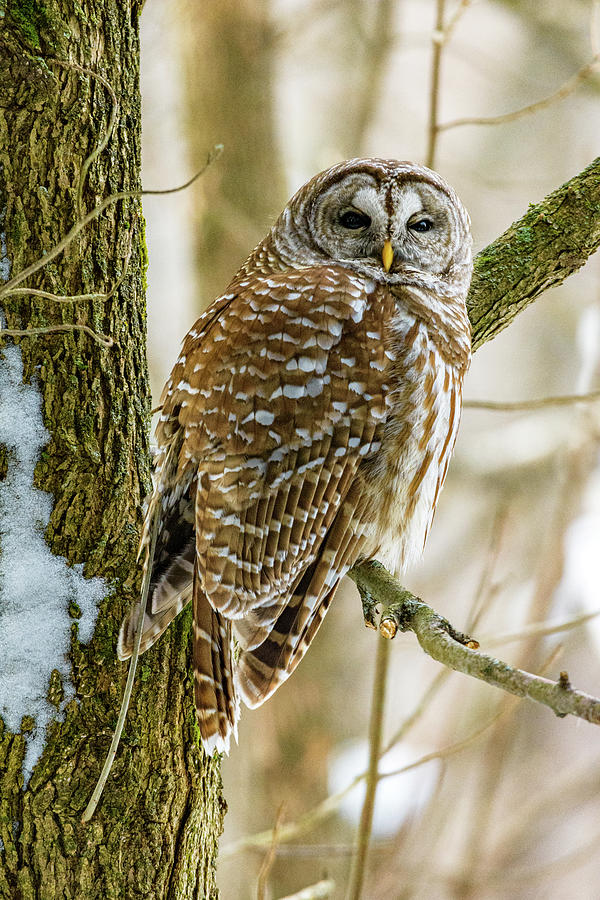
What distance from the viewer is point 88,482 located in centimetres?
213

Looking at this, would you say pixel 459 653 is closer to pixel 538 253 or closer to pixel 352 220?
pixel 538 253

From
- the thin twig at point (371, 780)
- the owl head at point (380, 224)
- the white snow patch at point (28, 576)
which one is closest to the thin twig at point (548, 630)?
the thin twig at point (371, 780)

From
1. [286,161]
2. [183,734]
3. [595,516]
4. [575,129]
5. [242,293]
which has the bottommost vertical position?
[183,734]

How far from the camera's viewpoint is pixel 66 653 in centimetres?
207

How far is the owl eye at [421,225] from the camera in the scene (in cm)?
294

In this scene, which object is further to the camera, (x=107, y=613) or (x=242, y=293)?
(x=242, y=293)

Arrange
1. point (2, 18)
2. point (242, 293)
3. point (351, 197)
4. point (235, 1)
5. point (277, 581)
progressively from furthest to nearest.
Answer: point (235, 1)
point (351, 197)
point (242, 293)
point (277, 581)
point (2, 18)

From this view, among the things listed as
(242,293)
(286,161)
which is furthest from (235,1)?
(242,293)

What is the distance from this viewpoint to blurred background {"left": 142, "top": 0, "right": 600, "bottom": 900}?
5723 millimetres

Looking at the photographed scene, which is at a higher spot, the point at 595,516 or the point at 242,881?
the point at 595,516

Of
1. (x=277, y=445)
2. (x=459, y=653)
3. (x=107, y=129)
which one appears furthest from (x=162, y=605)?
(x=107, y=129)

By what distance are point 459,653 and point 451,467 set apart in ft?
17.8

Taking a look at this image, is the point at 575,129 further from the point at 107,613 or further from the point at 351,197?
the point at 107,613

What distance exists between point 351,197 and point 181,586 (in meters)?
1.38
